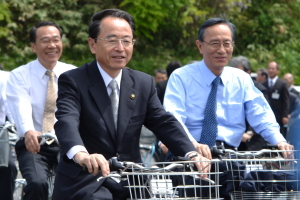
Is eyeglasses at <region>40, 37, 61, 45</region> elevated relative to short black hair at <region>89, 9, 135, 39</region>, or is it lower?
elevated

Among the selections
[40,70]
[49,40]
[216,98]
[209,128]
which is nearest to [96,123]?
[209,128]

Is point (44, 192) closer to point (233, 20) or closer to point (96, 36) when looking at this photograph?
point (96, 36)

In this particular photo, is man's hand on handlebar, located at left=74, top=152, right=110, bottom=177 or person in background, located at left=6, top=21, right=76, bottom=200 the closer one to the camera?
man's hand on handlebar, located at left=74, top=152, right=110, bottom=177

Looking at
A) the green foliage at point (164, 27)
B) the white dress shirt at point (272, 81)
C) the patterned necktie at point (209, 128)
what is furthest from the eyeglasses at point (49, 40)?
the green foliage at point (164, 27)

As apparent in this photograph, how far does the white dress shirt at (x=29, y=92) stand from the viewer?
6145mm

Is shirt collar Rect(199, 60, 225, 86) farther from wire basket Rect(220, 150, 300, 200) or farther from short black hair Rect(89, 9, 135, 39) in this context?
short black hair Rect(89, 9, 135, 39)

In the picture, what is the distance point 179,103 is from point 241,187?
1.13 meters

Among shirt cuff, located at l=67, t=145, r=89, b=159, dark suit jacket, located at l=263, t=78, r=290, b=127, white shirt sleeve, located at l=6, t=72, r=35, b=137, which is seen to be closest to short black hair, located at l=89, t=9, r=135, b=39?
shirt cuff, located at l=67, t=145, r=89, b=159

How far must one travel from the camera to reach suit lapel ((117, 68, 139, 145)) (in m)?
4.26

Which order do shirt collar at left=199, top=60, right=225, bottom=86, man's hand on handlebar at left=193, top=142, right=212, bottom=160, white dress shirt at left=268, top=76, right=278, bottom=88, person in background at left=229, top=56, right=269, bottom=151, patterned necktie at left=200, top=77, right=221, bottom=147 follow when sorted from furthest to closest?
white dress shirt at left=268, top=76, right=278, bottom=88, person in background at left=229, top=56, right=269, bottom=151, shirt collar at left=199, top=60, right=225, bottom=86, patterned necktie at left=200, top=77, right=221, bottom=147, man's hand on handlebar at left=193, top=142, right=212, bottom=160

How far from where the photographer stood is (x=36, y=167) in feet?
19.9

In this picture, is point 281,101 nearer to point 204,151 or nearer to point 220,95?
point 220,95

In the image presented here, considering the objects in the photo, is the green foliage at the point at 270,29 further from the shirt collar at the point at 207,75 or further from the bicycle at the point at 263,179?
the bicycle at the point at 263,179

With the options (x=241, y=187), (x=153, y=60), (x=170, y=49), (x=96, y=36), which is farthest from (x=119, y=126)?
(x=170, y=49)
